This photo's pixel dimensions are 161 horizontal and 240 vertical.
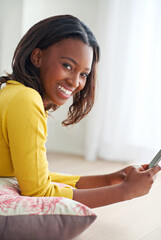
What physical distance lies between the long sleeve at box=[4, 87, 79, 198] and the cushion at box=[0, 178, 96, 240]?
77mm

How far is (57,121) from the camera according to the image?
10.9 feet

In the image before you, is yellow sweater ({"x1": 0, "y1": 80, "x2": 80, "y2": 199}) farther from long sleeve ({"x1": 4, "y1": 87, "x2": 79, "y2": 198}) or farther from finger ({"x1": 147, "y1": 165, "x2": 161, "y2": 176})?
finger ({"x1": 147, "y1": 165, "x2": 161, "y2": 176})

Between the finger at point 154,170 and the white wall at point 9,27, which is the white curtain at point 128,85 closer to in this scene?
the white wall at point 9,27

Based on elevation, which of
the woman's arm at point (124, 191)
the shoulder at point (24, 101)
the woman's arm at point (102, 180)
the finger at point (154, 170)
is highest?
the shoulder at point (24, 101)

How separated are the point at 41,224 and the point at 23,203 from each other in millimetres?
92

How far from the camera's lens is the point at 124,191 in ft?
3.99

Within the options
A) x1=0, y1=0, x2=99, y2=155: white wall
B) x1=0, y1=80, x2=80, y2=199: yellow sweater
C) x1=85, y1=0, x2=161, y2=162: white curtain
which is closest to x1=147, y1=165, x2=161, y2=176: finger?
x1=0, y1=80, x2=80, y2=199: yellow sweater

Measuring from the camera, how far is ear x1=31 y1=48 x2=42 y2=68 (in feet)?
4.42

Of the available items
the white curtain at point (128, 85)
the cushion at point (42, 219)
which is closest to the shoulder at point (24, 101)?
the cushion at point (42, 219)

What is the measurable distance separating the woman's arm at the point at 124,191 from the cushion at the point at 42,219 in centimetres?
14

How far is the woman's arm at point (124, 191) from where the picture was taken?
1.21 metres

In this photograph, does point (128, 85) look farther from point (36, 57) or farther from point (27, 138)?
point (27, 138)

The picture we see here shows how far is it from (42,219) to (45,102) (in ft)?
1.69

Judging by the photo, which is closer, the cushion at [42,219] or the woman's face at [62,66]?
the cushion at [42,219]
